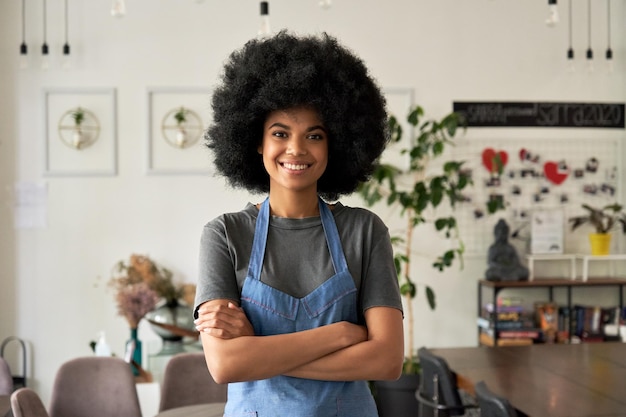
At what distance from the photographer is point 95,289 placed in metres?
5.75

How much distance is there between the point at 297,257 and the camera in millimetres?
1674

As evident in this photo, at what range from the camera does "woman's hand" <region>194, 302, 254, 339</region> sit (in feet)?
5.30

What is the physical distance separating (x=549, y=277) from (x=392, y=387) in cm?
161

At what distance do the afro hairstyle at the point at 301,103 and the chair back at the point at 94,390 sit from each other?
2.13 m

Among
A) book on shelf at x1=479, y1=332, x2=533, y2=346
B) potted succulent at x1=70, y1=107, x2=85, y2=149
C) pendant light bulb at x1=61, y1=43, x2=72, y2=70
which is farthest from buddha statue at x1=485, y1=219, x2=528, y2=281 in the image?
pendant light bulb at x1=61, y1=43, x2=72, y2=70

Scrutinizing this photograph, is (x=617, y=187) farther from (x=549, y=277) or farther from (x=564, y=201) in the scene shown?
(x=549, y=277)

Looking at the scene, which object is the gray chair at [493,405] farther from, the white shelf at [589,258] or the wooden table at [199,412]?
the white shelf at [589,258]

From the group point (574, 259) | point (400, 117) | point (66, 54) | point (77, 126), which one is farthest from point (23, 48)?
point (574, 259)

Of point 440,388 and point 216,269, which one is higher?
point 216,269

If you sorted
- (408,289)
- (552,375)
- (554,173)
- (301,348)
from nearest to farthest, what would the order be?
(301,348) < (552,375) < (408,289) < (554,173)

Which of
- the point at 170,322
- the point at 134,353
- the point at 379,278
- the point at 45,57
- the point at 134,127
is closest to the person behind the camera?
the point at 379,278

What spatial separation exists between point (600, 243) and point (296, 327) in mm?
4893

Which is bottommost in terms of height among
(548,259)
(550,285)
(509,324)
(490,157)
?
(509,324)

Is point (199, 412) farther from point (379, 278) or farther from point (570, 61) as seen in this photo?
point (570, 61)
